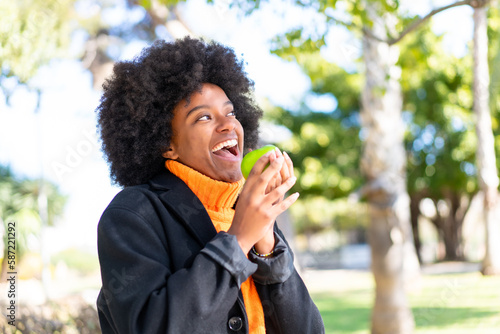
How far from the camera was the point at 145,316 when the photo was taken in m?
1.55

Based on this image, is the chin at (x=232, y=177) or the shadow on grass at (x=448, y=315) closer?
the chin at (x=232, y=177)

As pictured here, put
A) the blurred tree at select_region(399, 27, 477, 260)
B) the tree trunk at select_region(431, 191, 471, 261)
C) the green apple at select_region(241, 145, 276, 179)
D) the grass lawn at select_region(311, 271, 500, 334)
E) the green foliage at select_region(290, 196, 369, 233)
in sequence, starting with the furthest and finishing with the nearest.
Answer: the green foliage at select_region(290, 196, 369, 233)
the tree trunk at select_region(431, 191, 471, 261)
the blurred tree at select_region(399, 27, 477, 260)
the grass lawn at select_region(311, 271, 500, 334)
the green apple at select_region(241, 145, 276, 179)

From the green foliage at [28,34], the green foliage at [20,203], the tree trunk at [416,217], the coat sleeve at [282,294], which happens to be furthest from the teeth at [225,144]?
the tree trunk at [416,217]

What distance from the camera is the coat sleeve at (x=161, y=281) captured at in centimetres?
154

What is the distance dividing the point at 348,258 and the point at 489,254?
2470cm

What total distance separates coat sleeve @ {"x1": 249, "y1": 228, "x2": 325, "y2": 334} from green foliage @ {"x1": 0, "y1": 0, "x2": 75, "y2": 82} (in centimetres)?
602

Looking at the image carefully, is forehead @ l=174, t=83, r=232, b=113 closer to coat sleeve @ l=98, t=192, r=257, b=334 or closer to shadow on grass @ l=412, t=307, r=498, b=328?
coat sleeve @ l=98, t=192, r=257, b=334

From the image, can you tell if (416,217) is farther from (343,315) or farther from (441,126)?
(343,315)

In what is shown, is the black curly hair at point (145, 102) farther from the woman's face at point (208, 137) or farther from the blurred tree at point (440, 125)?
the blurred tree at point (440, 125)

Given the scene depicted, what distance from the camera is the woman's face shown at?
197 centimetres

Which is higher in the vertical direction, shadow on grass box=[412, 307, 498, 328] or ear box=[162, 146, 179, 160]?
ear box=[162, 146, 179, 160]

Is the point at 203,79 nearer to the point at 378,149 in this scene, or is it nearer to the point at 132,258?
the point at 132,258

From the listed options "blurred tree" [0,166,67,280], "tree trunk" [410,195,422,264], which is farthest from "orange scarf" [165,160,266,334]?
"tree trunk" [410,195,422,264]

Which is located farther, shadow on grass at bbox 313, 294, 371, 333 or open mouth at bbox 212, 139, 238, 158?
shadow on grass at bbox 313, 294, 371, 333
